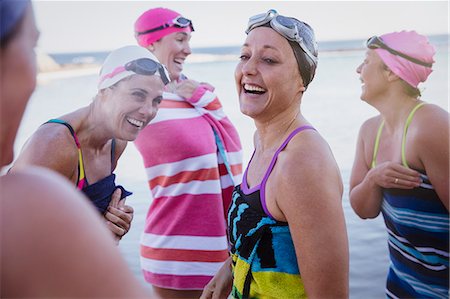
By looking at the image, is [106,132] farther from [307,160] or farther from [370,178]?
[370,178]

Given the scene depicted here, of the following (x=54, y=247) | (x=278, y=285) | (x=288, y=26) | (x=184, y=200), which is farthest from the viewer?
(x=184, y=200)

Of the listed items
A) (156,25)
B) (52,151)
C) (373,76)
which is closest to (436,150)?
(373,76)

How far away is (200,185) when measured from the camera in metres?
3.21

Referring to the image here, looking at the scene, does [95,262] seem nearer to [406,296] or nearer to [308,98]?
[406,296]

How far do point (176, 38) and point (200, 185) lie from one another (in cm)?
118

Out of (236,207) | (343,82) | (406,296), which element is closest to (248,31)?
(236,207)

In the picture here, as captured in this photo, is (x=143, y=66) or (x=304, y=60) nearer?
(x=304, y=60)

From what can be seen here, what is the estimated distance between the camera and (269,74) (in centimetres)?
225

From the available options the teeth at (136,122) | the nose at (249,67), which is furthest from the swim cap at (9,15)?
the teeth at (136,122)

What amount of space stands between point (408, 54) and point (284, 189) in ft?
5.09

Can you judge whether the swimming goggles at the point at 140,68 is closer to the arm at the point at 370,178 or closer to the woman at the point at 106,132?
the woman at the point at 106,132

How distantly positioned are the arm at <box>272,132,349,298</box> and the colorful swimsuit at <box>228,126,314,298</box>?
85 millimetres

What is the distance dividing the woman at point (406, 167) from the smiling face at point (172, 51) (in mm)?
1307

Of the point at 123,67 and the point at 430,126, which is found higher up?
the point at 123,67
